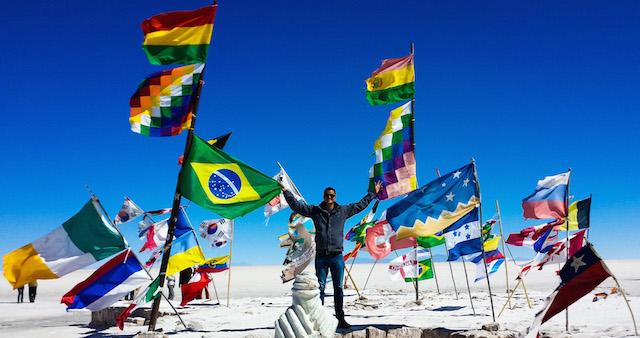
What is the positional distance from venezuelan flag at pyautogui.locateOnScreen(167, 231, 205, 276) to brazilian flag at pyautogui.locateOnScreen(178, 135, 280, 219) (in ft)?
7.20

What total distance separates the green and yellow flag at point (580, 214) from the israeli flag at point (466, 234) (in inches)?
106

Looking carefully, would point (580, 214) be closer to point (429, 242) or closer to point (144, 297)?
point (429, 242)

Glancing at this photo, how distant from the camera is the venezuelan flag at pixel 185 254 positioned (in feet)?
32.0

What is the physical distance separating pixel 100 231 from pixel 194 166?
188cm

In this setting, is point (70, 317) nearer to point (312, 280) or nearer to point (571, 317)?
point (312, 280)

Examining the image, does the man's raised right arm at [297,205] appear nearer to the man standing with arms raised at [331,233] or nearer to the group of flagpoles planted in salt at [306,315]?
the man standing with arms raised at [331,233]

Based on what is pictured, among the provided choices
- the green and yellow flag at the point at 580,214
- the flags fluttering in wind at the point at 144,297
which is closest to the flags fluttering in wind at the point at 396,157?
the green and yellow flag at the point at 580,214

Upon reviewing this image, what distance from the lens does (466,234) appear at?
973 cm

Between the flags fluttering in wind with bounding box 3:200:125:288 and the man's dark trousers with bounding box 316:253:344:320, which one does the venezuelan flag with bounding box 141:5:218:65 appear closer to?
the flags fluttering in wind with bounding box 3:200:125:288

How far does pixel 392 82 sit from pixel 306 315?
722cm

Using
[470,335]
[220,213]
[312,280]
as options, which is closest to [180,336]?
[220,213]

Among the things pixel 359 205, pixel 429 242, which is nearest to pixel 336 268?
pixel 359 205

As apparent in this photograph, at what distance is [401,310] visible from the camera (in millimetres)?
12797

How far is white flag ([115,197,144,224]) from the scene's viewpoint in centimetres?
1695
